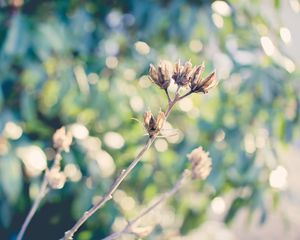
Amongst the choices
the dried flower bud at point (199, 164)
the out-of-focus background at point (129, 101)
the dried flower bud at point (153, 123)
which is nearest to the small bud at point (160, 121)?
the dried flower bud at point (153, 123)

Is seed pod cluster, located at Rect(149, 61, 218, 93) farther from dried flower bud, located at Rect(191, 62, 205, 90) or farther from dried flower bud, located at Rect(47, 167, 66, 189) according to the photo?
dried flower bud, located at Rect(47, 167, 66, 189)

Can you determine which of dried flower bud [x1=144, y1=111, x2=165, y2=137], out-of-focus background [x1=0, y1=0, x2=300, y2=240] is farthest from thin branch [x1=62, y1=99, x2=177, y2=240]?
out-of-focus background [x1=0, y1=0, x2=300, y2=240]

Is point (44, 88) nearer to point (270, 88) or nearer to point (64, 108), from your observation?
point (64, 108)

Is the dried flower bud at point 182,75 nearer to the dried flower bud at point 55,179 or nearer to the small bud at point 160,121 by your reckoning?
the small bud at point 160,121

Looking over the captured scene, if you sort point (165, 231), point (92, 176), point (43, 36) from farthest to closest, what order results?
point (165, 231) < point (92, 176) < point (43, 36)

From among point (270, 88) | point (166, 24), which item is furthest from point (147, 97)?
point (270, 88)

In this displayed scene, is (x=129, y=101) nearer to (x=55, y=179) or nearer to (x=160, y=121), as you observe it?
(x=55, y=179)

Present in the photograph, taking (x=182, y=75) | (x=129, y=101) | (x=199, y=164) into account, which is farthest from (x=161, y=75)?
(x=129, y=101)
